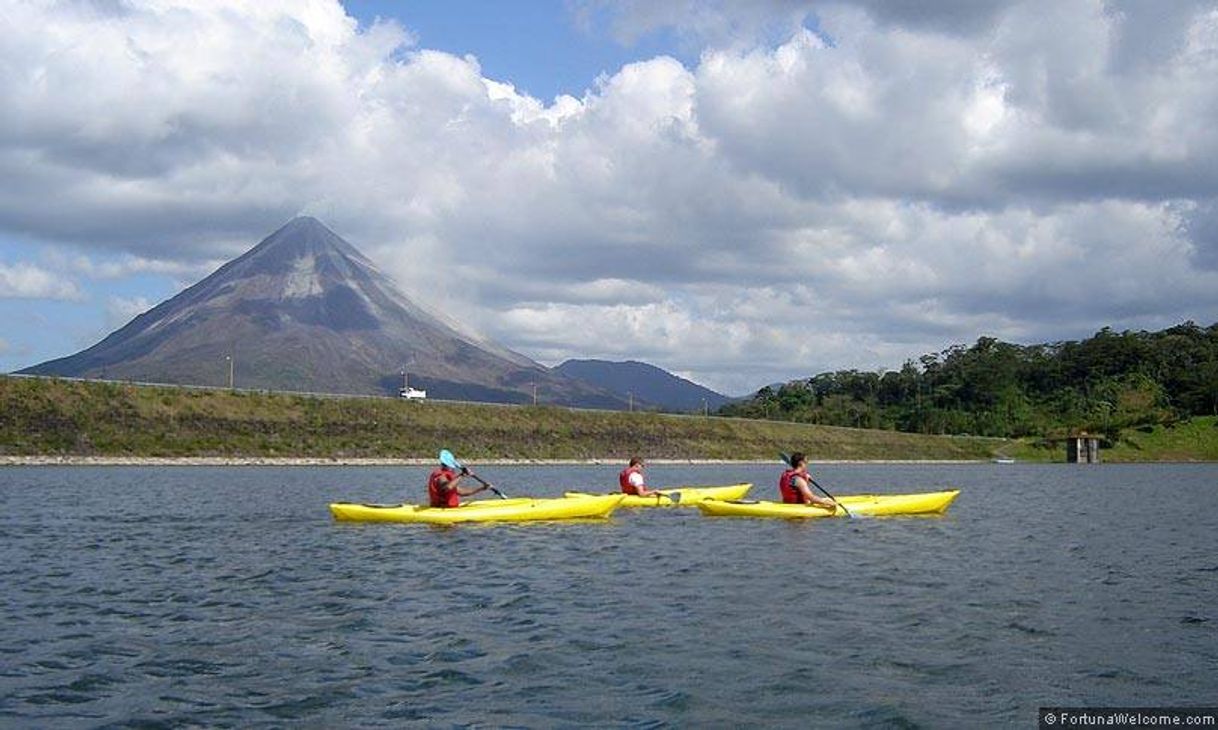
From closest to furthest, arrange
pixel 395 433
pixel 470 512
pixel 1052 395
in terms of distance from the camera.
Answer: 1. pixel 470 512
2. pixel 395 433
3. pixel 1052 395

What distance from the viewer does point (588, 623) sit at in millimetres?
18375

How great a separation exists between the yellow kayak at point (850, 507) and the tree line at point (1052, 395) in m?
127

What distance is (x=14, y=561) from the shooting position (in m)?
25.1

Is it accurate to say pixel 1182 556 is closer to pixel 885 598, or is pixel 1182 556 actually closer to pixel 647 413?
pixel 885 598

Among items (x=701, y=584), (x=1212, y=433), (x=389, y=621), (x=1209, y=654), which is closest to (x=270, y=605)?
(x=389, y=621)

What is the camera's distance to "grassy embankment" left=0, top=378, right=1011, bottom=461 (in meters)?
82.0

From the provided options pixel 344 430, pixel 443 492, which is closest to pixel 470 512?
pixel 443 492

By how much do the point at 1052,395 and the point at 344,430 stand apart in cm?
13086

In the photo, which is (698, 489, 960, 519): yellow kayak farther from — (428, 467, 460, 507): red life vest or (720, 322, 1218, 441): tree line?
(720, 322, 1218, 441): tree line

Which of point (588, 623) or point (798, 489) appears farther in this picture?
point (798, 489)

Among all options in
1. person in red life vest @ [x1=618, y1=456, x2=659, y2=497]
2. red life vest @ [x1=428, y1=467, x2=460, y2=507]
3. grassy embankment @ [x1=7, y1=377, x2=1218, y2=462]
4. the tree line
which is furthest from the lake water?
the tree line

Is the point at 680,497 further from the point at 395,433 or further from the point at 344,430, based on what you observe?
the point at 395,433

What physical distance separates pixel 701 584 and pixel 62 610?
11.7 m

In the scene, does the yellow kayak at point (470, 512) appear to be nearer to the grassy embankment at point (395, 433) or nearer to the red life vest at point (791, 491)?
the red life vest at point (791, 491)
